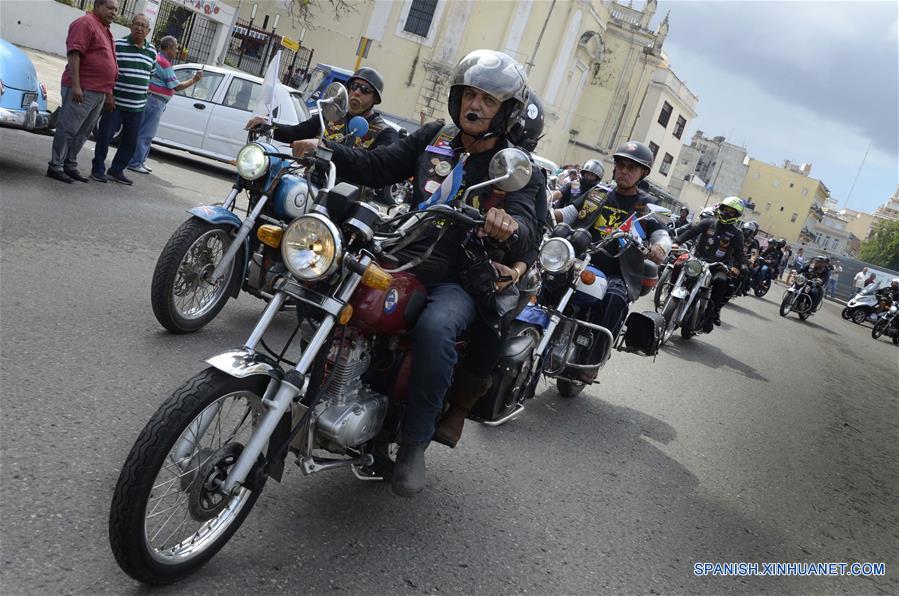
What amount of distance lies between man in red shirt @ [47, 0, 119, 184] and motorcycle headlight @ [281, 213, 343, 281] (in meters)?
7.15

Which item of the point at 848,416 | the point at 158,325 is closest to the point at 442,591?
the point at 158,325

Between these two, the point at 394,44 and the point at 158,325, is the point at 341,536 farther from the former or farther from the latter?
the point at 394,44

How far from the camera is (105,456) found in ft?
12.0

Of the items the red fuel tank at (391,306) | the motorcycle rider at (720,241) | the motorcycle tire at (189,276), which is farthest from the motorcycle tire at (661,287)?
the red fuel tank at (391,306)

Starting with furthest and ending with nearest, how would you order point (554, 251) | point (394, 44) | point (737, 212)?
1. point (394, 44)
2. point (737, 212)
3. point (554, 251)

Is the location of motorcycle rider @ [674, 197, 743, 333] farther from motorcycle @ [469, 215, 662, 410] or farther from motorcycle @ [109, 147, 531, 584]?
motorcycle @ [109, 147, 531, 584]

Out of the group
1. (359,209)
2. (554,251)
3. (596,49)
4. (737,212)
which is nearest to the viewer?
(359,209)

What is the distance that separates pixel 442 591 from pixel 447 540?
48cm

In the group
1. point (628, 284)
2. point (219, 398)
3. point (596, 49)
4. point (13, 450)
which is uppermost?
point (596, 49)

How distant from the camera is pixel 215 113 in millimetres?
14508

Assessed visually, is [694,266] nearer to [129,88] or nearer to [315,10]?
[129,88]

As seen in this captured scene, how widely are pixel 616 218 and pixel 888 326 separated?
21.7 meters

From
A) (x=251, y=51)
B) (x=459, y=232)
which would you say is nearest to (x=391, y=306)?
(x=459, y=232)

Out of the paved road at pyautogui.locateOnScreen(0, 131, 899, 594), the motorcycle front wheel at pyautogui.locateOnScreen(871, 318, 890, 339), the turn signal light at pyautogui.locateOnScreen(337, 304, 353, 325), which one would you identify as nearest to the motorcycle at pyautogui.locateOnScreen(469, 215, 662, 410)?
the paved road at pyautogui.locateOnScreen(0, 131, 899, 594)
